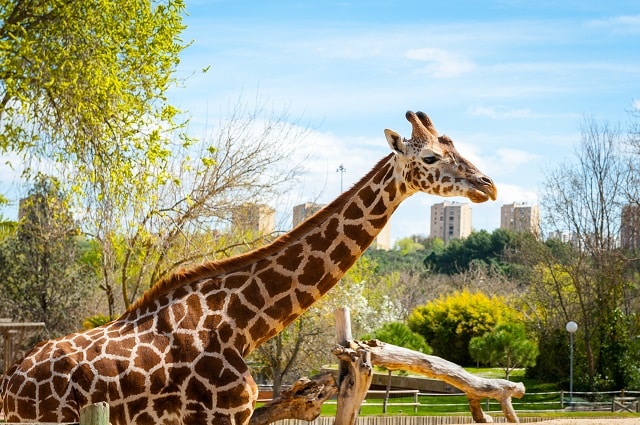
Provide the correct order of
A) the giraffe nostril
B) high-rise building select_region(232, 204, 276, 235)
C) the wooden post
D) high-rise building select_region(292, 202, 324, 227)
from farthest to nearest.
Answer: high-rise building select_region(292, 202, 324, 227) < high-rise building select_region(232, 204, 276, 235) < the giraffe nostril < the wooden post

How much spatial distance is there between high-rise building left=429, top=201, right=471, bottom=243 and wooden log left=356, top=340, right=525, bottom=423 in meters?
173

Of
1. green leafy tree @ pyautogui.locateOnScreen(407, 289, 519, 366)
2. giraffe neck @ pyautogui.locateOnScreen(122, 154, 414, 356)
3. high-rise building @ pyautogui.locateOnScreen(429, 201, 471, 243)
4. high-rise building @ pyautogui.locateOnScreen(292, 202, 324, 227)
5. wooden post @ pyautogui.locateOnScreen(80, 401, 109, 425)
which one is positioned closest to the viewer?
wooden post @ pyautogui.locateOnScreen(80, 401, 109, 425)

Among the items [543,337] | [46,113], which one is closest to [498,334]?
[543,337]

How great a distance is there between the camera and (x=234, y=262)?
7.93 m

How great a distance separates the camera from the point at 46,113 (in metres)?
15.4

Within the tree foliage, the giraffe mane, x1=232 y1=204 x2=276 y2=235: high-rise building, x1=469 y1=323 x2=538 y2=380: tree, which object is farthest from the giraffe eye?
the tree foliage

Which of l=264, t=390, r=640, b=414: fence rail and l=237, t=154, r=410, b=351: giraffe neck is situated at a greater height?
l=237, t=154, r=410, b=351: giraffe neck

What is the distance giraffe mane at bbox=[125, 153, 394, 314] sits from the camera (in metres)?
7.80

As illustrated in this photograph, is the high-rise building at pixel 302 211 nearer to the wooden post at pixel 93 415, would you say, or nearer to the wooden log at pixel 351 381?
the wooden log at pixel 351 381

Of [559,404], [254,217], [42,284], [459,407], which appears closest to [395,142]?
[254,217]

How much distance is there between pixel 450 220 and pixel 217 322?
18604 centimetres

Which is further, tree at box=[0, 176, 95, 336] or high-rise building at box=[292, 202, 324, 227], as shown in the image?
tree at box=[0, 176, 95, 336]

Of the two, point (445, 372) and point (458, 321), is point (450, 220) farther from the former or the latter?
point (445, 372)

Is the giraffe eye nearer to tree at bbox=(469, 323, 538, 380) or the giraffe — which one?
the giraffe
